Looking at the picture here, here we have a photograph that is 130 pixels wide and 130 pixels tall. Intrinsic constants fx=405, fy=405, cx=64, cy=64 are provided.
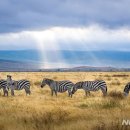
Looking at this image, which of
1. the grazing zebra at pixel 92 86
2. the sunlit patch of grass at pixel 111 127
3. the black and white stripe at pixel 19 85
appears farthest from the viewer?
the black and white stripe at pixel 19 85

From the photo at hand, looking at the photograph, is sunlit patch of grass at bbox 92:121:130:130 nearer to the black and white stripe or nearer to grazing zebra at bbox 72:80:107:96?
grazing zebra at bbox 72:80:107:96

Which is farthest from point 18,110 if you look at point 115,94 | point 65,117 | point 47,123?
point 115,94

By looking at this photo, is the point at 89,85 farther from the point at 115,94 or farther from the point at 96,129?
the point at 96,129

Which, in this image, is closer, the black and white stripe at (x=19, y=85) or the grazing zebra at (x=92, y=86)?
the grazing zebra at (x=92, y=86)

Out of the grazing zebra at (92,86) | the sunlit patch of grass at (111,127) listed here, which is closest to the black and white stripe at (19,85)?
the grazing zebra at (92,86)

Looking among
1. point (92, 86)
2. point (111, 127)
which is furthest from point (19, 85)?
point (111, 127)

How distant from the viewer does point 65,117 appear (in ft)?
54.1

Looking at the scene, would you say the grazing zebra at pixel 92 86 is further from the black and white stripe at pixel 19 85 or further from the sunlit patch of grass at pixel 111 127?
the sunlit patch of grass at pixel 111 127

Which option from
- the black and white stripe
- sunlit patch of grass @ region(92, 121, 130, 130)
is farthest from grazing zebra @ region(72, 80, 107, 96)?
sunlit patch of grass @ region(92, 121, 130, 130)

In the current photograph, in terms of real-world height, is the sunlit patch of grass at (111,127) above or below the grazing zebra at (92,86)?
below

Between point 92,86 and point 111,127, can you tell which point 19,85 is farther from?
point 111,127

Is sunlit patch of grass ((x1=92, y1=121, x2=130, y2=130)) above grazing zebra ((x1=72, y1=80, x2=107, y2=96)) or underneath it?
underneath

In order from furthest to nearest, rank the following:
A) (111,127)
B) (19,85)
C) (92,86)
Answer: (19,85), (92,86), (111,127)

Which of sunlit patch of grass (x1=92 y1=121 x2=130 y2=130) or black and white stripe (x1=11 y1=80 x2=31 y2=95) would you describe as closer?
sunlit patch of grass (x1=92 y1=121 x2=130 y2=130)
